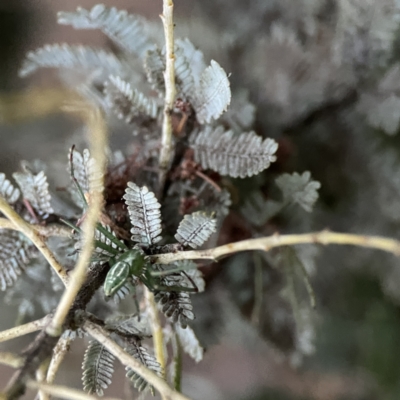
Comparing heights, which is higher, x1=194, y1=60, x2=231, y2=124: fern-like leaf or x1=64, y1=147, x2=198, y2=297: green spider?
x1=194, y1=60, x2=231, y2=124: fern-like leaf

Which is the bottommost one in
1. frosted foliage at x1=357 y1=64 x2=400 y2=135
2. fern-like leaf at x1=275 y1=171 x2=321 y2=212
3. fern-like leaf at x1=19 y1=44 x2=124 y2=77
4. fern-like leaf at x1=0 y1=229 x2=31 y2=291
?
fern-like leaf at x1=0 y1=229 x2=31 y2=291

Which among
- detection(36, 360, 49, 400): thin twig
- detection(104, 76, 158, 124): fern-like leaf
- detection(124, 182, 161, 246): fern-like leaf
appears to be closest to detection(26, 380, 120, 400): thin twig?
detection(36, 360, 49, 400): thin twig

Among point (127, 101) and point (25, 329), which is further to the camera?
point (127, 101)

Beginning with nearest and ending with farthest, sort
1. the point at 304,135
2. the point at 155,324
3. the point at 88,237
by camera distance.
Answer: the point at 88,237 < the point at 155,324 < the point at 304,135

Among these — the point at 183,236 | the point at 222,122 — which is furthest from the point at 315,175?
the point at 183,236

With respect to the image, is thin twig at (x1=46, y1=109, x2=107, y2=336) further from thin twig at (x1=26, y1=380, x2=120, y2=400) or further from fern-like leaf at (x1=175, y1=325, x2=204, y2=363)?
fern-like leaf at (x1=175, y1=325, x2=204, y2=363)

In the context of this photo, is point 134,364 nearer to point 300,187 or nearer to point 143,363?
point 143,363

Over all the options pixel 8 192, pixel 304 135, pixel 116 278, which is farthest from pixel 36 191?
pixel 304 135
